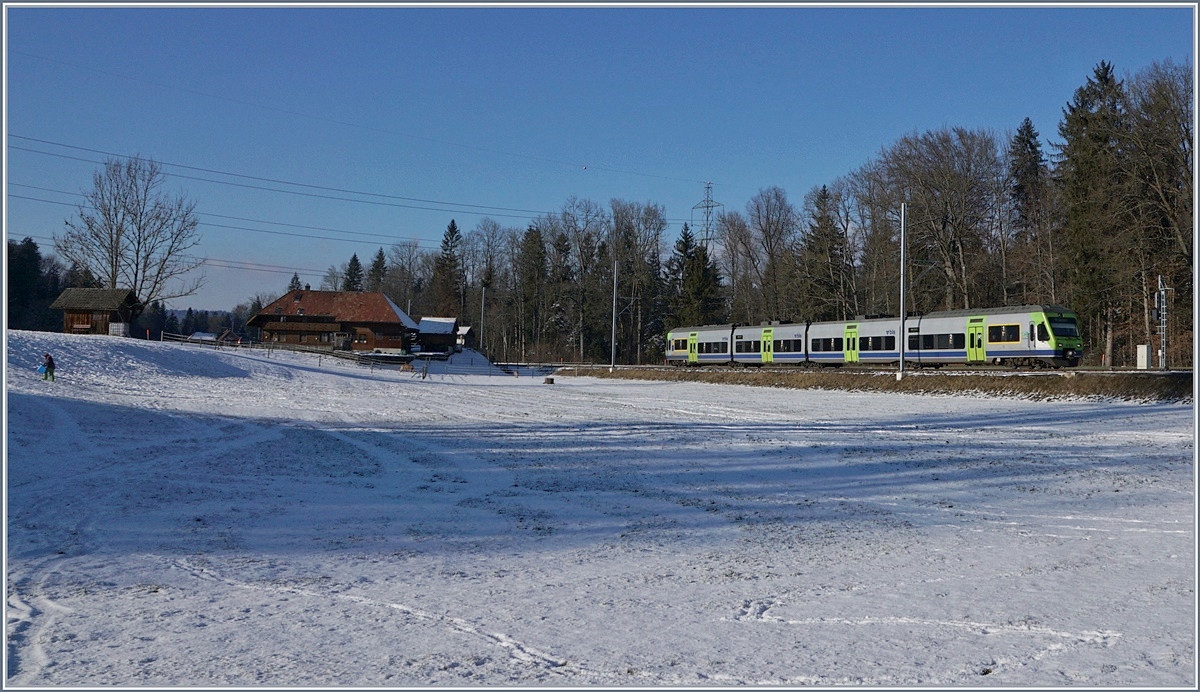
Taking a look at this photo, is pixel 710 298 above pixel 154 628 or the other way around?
above

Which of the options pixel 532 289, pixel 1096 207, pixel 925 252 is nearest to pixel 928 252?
pixel 925 252

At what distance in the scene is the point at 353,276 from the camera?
14138 cm

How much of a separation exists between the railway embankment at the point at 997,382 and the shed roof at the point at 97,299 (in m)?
38.9

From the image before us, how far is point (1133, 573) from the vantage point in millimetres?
7844

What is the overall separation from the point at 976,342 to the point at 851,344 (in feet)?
26.0

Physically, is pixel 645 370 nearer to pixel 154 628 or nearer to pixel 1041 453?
pixel 1041 453

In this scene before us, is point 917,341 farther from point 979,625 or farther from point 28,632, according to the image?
point 28,632

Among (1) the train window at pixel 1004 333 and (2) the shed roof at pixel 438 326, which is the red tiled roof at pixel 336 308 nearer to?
(2) the shed roof at pixel 438 326

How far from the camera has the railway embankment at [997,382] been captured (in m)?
26.6

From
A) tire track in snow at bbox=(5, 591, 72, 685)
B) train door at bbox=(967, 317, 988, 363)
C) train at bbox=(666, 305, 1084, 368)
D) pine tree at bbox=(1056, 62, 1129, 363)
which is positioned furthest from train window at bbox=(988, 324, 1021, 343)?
tire track in snow at bbox=(5, 591, 72, 685)

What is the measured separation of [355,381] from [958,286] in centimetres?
3938

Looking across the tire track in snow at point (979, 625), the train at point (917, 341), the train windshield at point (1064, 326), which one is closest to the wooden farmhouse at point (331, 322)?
the train at point (917, 341)

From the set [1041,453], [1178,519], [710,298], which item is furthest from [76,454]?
[710,298]

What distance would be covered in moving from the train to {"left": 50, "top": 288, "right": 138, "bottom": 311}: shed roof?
39.3 meters
